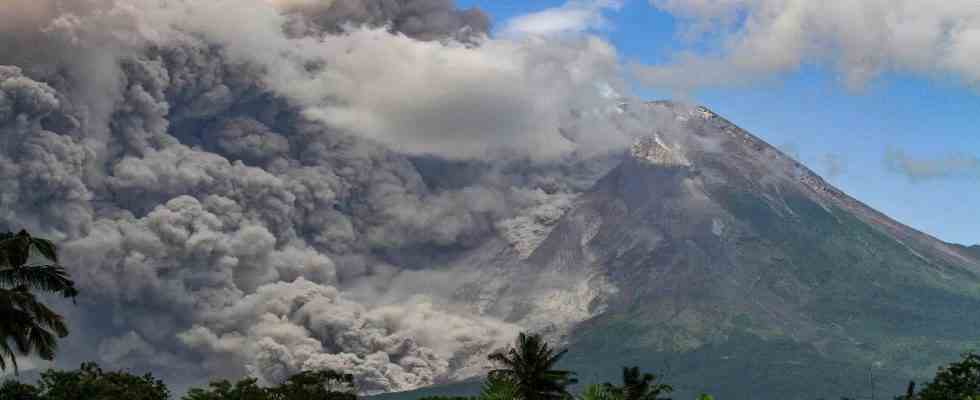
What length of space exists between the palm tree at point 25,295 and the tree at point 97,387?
1602 inches

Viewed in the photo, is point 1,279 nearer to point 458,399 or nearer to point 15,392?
point 15,392

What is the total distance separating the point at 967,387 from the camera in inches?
2702

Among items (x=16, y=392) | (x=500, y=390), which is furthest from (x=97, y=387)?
(x=500, y=390)

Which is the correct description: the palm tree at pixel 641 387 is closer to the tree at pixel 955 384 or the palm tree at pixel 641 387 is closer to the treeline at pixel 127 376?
the treeline at pixel 127 376

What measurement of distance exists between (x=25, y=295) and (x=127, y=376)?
173 ft

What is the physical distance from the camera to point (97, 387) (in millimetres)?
64188

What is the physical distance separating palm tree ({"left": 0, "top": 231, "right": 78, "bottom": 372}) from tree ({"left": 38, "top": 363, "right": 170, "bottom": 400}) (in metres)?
40.7

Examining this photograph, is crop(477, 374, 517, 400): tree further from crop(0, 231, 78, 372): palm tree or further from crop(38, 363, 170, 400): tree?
crop(38, 363, 170, 400): tree

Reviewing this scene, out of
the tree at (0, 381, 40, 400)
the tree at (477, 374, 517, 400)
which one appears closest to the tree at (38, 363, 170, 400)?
the tree at (0, 381, 40, 400)

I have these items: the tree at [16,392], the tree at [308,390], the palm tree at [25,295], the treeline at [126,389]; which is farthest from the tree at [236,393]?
the palm tree at [25,295]

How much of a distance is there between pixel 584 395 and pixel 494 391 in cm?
130

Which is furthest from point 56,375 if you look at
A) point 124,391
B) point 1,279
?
point 1,279

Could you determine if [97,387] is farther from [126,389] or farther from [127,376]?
[127,376]

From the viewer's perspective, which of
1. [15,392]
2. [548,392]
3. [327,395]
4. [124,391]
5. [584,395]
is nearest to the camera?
[584,395]
